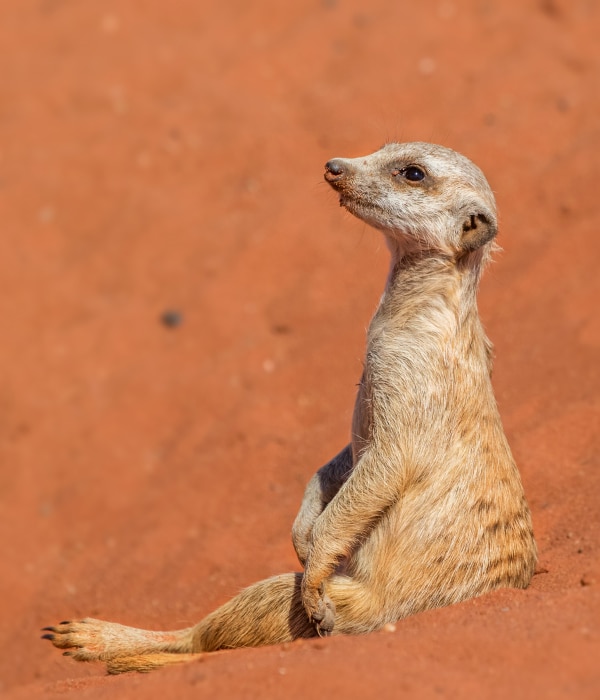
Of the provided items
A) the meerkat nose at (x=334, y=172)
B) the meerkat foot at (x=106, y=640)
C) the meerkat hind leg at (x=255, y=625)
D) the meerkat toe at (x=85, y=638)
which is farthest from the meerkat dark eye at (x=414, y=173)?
the meerkat toe at (x=85, y=638)

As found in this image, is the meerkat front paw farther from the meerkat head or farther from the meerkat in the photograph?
the meerkat head

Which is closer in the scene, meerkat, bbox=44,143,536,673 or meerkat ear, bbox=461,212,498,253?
meerkat, bbox=44,143,536,673

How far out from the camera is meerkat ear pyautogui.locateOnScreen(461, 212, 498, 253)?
13.4 feet

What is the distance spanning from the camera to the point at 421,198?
4.20 metres

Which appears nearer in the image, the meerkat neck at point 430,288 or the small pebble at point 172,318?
the meerkat neck at point 430,288

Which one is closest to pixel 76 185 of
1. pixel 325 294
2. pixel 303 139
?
pixel 303 139

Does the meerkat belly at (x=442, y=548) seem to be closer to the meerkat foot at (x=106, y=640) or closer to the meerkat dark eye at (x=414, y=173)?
the meerkat foot at (x=106, y=640)

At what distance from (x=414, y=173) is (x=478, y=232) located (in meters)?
0.37

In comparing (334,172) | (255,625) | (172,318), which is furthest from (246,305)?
(255,625)

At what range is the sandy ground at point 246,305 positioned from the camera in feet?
12.5

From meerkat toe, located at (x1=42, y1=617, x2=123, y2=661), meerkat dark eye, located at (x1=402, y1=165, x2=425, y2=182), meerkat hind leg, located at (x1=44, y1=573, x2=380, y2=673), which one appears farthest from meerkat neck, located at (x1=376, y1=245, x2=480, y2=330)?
meerkat toe, located at (x1=42, y1=617, x2=123, y2=661)

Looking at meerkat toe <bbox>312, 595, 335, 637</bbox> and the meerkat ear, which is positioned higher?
the meerkat ear

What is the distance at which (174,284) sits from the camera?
833 cm

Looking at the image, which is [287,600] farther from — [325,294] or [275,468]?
[325,294]
